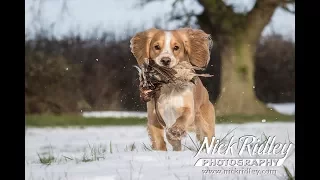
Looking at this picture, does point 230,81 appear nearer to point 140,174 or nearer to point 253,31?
point 253,31

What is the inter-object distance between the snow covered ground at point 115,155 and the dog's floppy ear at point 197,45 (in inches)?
9.3

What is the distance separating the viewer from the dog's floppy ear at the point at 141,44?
4.88 ft

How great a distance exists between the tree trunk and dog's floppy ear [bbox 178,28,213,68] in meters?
0.06

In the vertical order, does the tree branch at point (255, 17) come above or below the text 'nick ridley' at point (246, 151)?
above

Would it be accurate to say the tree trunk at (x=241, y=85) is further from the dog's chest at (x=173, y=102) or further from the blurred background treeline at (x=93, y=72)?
the dog's chest at (x=173, y=102)

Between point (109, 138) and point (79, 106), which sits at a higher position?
point (79, 106)

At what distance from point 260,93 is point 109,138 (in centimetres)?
55

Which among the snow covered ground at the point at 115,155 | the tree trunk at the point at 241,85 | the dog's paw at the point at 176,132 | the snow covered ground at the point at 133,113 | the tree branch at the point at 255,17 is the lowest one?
the snow covered ground at the point at 115,155

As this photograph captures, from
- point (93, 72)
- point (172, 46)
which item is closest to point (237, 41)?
point (172, 46)

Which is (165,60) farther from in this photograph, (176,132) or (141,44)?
(176,132)

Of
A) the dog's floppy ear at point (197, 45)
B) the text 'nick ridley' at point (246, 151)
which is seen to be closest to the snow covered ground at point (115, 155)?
the text 'nick ridley' at point (246, 151)

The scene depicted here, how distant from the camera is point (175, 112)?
1487 mm

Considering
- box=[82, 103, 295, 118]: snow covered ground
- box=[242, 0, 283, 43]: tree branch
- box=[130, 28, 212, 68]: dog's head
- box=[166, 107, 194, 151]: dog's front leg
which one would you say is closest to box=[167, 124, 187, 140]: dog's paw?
box=[166, 107, 194, 151]: dog's front leg
